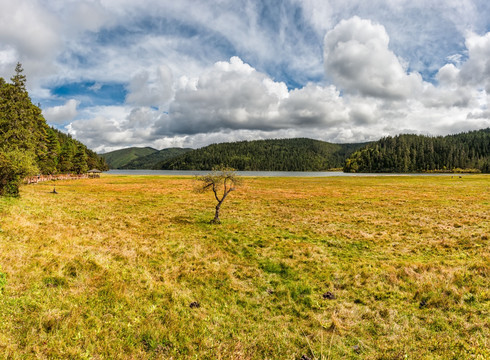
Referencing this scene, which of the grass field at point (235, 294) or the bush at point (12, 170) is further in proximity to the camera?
the bush at point (12, 170)

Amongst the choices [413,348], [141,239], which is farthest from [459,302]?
[141,239]

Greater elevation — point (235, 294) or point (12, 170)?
point (12, 170)

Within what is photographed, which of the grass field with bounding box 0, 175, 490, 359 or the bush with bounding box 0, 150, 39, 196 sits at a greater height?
the bush with bounding box 0, 150, 39, 196

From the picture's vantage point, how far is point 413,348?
25.6 feet

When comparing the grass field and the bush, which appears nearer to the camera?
the grass field

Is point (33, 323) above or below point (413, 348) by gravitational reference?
above

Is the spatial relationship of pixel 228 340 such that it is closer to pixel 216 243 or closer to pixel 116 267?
pixel 116 267

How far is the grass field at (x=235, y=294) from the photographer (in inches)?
296

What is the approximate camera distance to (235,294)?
446 inches

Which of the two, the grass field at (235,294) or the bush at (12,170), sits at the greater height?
the bush at (12,170)

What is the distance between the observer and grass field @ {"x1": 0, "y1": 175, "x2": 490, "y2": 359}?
24.6ft

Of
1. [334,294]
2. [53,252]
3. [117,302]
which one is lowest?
[334,294]

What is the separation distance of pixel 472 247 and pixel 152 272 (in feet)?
72.6

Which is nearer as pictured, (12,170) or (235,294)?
(235,294)
